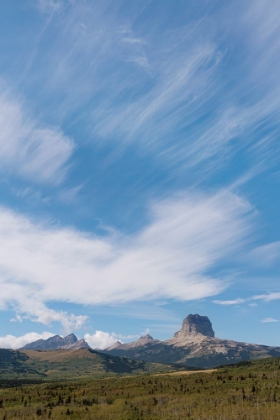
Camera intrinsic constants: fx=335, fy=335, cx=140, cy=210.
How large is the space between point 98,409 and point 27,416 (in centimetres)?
1541

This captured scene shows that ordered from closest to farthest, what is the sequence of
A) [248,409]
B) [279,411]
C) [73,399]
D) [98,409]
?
[279,411] → [248,409] → [98,409] → [73,399]

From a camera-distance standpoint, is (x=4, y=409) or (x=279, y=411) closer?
(x=279, y=411)

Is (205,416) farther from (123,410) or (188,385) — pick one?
(188,385)

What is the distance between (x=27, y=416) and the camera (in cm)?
7294

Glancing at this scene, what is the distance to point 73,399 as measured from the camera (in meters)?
92.4

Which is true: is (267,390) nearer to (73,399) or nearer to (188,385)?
(188,385)

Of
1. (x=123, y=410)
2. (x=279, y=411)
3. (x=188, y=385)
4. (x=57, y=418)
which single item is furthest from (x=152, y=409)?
(x=188, y=385)

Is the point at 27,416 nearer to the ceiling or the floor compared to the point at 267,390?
nearer to the floor

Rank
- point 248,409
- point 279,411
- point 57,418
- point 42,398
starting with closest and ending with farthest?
1. point 279,411
2. point 248,409
3. point 57,418
4. point 42,398

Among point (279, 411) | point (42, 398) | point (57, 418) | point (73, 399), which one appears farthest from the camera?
point (42, 398)

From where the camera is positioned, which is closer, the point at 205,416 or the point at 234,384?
the point at 205,416

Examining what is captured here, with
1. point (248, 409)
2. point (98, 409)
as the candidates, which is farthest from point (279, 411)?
point (98, 409)

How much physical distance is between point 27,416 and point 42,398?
27.8m

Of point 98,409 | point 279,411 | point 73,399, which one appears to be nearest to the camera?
point 279,411
